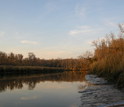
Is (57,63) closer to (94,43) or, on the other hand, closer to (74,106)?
(94,43)

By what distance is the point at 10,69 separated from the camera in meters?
44.9

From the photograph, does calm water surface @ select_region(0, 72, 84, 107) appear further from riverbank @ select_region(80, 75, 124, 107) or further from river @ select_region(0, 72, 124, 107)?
riverbank @ select_region(80, 75, 124, 107)

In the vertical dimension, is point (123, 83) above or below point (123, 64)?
below

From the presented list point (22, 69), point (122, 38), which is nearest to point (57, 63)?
point (22, 69)

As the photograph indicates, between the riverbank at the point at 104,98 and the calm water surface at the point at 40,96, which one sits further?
the calm water surface at the point at 40,96

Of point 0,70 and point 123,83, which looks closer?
point 123,83

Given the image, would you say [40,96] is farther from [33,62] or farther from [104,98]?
[33,62]

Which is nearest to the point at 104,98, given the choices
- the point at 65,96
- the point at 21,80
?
the point at 65,96

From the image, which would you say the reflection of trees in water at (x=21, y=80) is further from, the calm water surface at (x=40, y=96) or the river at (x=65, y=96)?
the river at (x=65, y=96)

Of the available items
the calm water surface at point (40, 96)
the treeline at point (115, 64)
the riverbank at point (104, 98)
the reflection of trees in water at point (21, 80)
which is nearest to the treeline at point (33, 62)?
the reflection of trees in water at point (21, 80)

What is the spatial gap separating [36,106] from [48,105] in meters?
0.64

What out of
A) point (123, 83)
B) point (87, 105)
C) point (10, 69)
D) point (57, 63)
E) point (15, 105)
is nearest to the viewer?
point (87, 105)

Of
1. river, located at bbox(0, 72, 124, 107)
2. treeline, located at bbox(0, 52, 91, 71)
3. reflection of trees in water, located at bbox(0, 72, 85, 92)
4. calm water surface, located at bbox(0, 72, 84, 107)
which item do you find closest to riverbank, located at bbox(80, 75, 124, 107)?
river, located at bbox(0, 72, 124, 107)

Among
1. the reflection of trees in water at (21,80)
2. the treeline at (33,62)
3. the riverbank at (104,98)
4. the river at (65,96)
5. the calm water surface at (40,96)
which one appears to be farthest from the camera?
the treeline at (33,62)
